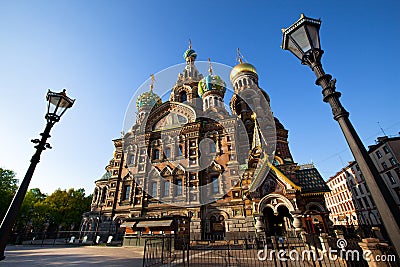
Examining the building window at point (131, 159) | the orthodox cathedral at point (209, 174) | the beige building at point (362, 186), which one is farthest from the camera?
the beige building at point (362, 186)

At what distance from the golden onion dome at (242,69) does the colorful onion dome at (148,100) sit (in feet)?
40.5

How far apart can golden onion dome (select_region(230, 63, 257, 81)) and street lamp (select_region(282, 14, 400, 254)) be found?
2750 centimetres

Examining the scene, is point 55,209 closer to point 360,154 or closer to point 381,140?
Result: point 360,154

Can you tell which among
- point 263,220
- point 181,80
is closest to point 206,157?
point 263,220

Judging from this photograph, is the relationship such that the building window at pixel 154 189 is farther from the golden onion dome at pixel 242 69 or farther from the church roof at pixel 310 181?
the golden onion dome at pixel 242 69

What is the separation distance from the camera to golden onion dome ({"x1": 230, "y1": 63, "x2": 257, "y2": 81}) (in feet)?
99.9

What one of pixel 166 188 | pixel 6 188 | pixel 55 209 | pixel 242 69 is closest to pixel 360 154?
pixel 166 188

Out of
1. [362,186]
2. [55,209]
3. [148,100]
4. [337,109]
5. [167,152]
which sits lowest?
[337,109]

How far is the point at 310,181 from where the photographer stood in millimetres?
17641

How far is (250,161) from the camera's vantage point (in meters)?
19.0

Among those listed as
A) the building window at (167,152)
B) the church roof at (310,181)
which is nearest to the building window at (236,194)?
the church roof at (310,181)

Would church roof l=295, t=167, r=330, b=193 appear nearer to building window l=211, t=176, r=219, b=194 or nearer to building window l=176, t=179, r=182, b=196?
building window l=211, t=176, r=219, b=194

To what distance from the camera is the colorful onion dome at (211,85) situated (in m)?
29.9

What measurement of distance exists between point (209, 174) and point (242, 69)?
17381 millimetres
